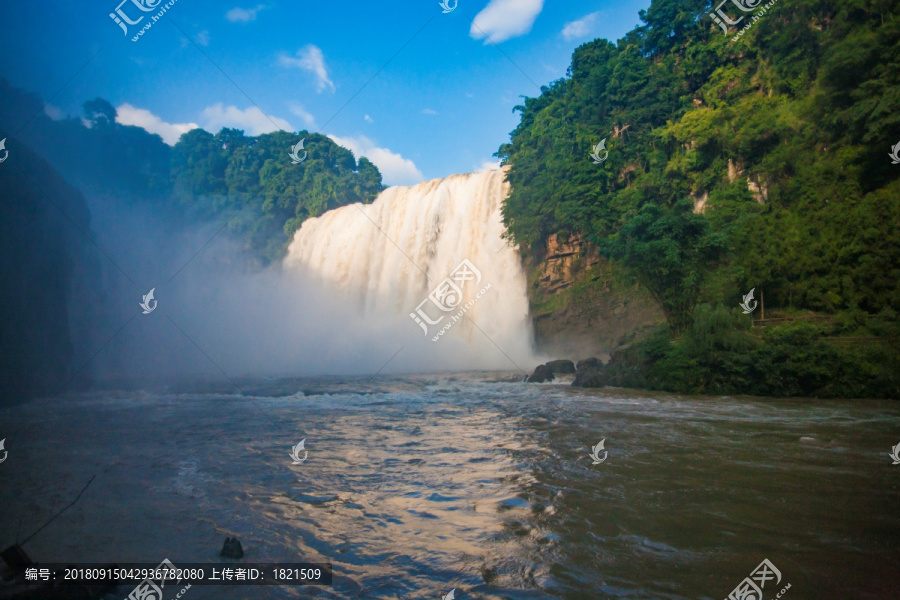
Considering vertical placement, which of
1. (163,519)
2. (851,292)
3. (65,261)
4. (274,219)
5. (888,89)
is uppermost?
(274,219)

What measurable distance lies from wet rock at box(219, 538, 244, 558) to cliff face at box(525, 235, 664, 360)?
68.4 feet

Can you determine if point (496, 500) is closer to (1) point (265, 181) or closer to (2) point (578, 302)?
(2) point (578, 302)

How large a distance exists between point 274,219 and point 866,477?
5293 centimetres

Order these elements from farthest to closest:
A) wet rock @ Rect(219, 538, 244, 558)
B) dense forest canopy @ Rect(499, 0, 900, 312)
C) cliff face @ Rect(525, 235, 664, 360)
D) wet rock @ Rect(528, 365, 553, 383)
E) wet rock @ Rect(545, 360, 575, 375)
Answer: cliff face @ Rect(525, 235, 664, 360) < wet rock @ Rect(545, 360, 575, 375) < wet rock @ Rect(528, 365, 553, 383) < dense forest canopy @ Rect(499, 0, 900, 312) < wet rock @ Rect(219, 538, 244, 558)

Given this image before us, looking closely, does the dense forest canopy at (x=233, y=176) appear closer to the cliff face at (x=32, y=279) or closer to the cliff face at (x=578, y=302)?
the cliff face at (x=578, y=302)

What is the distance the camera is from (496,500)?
16.8 ft

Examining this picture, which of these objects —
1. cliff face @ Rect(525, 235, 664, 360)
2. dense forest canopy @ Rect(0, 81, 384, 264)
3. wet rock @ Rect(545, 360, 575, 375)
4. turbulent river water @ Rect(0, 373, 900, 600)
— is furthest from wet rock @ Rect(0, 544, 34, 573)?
dense forest canopy @ Rect(0, 81, 384, 264)

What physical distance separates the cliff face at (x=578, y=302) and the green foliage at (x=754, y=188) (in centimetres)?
171

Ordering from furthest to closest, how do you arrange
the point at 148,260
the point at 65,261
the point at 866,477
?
the point at 148,260 < the point at 65,261 < the point at 866,477

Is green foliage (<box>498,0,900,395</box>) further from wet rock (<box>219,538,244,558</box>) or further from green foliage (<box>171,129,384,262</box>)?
green foliage (<box>171,129,384,262</box>)

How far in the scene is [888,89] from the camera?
1388 centimetres

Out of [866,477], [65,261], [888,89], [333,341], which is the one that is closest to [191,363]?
[333,341]

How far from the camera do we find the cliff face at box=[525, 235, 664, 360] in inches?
907

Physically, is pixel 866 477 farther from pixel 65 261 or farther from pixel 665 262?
pixel 65 261
